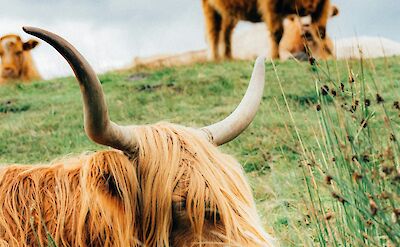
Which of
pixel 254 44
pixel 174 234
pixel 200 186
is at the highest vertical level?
pixel 200 186

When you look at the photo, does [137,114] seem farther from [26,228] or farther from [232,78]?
[26,228]

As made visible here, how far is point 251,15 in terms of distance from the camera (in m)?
13.9

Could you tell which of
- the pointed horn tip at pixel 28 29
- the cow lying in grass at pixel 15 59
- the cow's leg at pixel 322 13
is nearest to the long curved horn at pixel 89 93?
the pointed horn tip at pixel 28 29

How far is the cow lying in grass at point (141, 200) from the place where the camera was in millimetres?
2551

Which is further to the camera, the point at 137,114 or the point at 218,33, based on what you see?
the point at 218,33

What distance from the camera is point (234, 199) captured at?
263cm

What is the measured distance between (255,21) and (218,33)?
0.97 meters

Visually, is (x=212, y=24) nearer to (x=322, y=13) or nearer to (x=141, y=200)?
(x=322, y=13)

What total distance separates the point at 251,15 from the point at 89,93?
11942 millimetres

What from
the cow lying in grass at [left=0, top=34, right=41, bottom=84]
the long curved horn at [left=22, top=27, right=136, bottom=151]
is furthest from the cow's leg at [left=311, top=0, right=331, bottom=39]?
the long curved horn at [left=22, top=27, right=136, bottom=151]

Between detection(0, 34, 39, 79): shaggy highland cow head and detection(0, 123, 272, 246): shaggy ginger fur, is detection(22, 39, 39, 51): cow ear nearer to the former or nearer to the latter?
detection(0, 34, 39, 79): shaggy highland cow head

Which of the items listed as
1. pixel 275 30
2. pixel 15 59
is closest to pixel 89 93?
pixel 275 30

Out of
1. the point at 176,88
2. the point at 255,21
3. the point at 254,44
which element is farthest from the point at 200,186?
the point at 254,44

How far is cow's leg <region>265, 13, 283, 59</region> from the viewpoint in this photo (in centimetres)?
1269
